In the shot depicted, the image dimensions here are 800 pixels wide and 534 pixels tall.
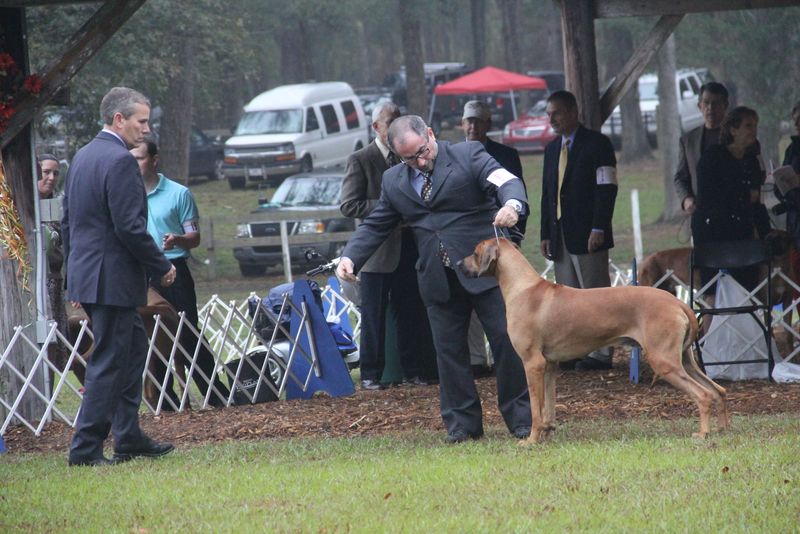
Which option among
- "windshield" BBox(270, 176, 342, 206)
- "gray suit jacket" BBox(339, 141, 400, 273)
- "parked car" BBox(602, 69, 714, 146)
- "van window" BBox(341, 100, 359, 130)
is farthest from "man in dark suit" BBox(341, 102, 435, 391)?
"parked car" BBox(602, 69, 714, 146)

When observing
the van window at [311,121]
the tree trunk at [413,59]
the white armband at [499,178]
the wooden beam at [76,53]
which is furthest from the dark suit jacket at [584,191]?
the tree trunk at [413,59]

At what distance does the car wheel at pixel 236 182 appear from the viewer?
32534 mm

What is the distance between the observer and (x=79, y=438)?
21.7 ft

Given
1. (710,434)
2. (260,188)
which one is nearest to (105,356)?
(710,434)

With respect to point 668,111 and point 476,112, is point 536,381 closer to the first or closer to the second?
point 476,112

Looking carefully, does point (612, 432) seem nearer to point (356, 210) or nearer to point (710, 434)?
point (710, 434)

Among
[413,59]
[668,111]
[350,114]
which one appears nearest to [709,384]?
[668,111]

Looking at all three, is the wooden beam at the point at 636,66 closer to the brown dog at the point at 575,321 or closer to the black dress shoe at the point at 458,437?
the brown dog at the point at 575,321

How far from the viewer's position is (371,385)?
959 cm

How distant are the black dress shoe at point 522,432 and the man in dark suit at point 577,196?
3.01 meters

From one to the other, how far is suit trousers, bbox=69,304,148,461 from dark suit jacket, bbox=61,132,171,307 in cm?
12

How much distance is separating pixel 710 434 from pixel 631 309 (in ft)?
2.69

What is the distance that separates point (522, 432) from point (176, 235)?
3278 mm

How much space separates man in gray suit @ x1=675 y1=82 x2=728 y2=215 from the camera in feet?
33.6
